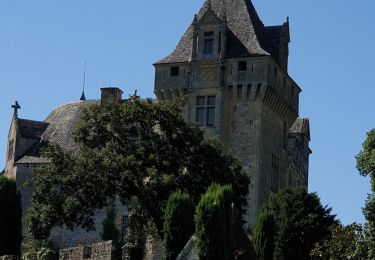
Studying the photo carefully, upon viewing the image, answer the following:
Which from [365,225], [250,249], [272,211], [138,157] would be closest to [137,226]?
[138,157]

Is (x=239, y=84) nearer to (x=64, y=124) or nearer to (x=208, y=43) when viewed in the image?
(x=208, y=43)

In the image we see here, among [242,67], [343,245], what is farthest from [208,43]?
[343,245]

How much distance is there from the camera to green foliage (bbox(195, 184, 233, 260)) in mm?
33969

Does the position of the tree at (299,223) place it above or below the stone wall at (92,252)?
above

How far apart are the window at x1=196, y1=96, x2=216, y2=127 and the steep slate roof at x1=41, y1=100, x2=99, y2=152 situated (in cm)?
787

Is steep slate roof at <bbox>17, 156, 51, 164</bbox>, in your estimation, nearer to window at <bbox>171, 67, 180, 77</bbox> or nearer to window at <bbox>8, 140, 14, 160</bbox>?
window at <bbox>8, 140, 14, 160</bbox>

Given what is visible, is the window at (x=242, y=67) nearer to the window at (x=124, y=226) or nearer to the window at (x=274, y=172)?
the window at (x=274, y=172)

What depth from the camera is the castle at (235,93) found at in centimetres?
5894

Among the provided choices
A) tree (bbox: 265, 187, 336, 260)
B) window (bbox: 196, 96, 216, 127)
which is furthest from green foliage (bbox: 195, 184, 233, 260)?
window (bbox: 196, 96, 216, 127)

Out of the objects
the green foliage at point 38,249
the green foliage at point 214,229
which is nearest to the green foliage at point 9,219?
the green foliage at point 38,249

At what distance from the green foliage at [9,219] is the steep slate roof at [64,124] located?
38.4 ft


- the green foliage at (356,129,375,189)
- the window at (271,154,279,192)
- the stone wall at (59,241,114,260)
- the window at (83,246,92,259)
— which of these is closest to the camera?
the green foliage at (356,129,375,189)

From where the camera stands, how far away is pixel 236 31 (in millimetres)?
61406

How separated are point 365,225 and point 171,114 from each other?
15268 mm
